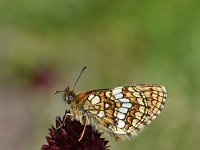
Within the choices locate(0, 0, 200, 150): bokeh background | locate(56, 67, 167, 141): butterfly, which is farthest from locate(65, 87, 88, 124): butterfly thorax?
locate(0, 0, 200, 150): bokeh background

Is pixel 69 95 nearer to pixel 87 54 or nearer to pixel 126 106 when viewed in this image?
pixel 126 106

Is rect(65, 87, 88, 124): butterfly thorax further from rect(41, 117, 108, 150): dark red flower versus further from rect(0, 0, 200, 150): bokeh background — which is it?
rect(0, 0, 200, 150): bokeh background

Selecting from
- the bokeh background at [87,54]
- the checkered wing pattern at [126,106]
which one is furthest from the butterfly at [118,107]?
the bokeh background at [87,54]

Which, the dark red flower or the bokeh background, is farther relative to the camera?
the bokeh background

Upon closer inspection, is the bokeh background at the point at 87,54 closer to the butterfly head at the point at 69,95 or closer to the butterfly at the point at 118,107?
the butterfly at the point at 118,107

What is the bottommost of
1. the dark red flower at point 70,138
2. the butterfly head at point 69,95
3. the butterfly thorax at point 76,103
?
the dark red flower at point 70,138

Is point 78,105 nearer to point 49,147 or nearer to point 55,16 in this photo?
point 49,147
